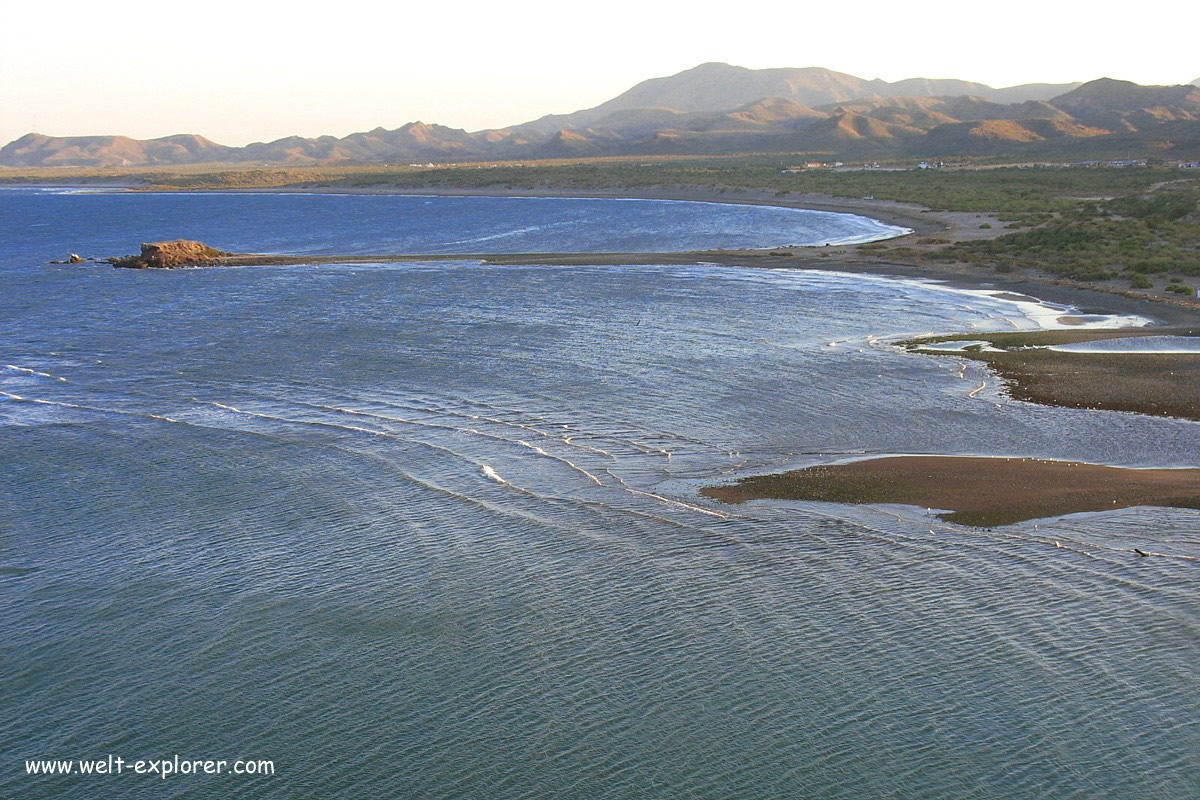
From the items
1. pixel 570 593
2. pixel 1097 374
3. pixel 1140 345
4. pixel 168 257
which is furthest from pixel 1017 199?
pixel 570 593

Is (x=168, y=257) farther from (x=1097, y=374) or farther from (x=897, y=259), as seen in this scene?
(x=1097, y=374)

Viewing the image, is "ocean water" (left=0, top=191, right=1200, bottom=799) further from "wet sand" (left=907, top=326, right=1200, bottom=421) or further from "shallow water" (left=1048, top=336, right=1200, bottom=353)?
"shallow water" (left=1048, top=336, right=1200, bottom=353)

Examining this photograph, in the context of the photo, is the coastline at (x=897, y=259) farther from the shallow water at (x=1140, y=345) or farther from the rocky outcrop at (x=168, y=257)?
the shallow water at (x=1140, y=345)

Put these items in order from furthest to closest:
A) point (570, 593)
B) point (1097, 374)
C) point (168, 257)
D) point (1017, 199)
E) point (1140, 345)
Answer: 1. point (1017, 199)
2. point (168, 257)
3. point (1140, 345)
4. point (1097, 374)
5. point (570, 593)

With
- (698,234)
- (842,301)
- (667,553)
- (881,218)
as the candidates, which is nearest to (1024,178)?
(881,218)

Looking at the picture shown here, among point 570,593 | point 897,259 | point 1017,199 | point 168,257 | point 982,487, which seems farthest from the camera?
point 1017,199

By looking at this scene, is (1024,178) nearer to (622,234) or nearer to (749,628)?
(622,234)

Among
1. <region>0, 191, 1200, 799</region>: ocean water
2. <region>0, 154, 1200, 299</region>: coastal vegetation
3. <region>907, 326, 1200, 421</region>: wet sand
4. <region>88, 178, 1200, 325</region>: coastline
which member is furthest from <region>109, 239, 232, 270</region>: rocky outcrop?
<region>907, 326, 1200, 421</region>: wet sand
